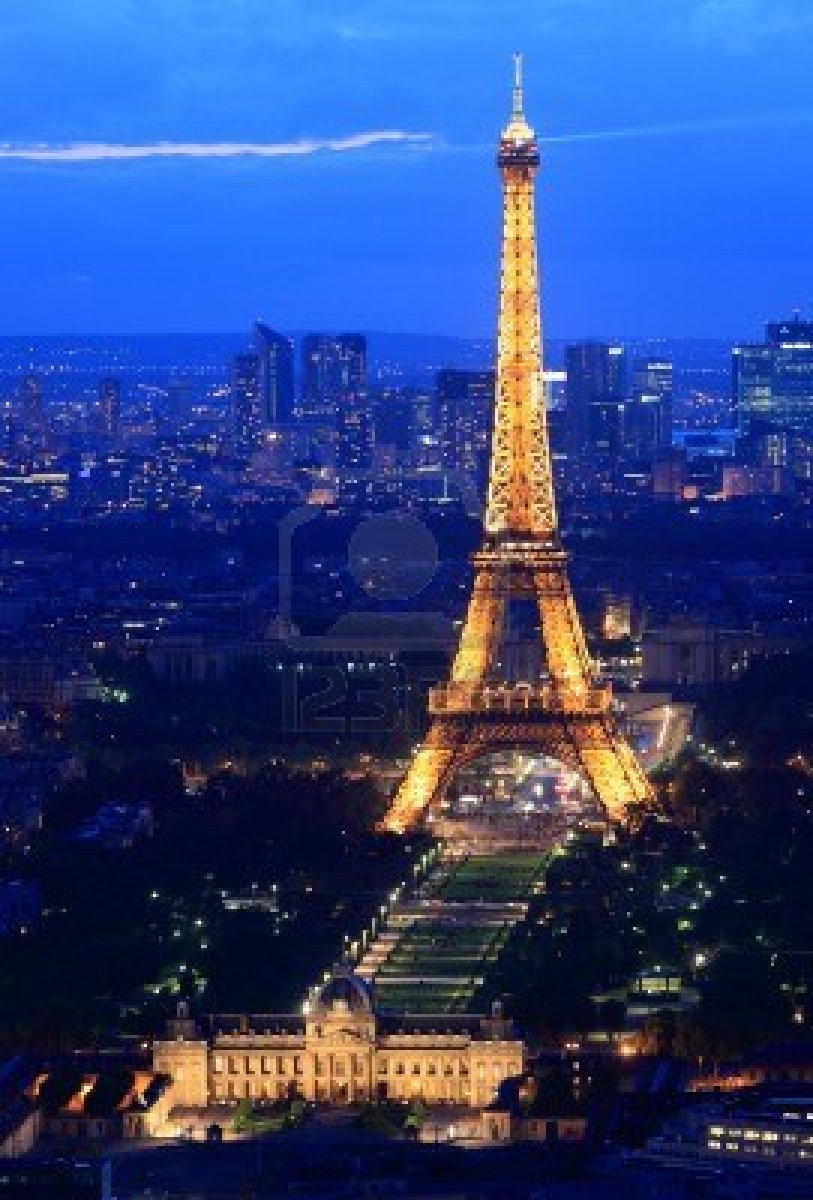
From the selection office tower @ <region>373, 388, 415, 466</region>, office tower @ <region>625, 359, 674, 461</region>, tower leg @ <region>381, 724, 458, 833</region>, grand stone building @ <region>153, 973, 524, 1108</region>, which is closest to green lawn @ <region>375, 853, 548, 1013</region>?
tower leg @ <region>381, 724, 458, 833</region>

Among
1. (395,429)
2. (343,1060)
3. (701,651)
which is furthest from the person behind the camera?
(395,429)

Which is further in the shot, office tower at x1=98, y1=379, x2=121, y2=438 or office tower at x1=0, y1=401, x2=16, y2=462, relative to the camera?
office tower at x1=98, y1=379, x2=121, y2=438

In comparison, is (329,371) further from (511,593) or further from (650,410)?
(511,593)

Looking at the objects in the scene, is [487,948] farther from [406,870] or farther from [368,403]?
[368,403]

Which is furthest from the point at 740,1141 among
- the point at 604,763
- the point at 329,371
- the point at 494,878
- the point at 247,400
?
the point at 247,400

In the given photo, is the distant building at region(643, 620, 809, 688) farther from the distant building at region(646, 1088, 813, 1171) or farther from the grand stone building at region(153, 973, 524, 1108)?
the distant building at region(646, 1088, 813, 1171)

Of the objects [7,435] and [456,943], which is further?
[7,435]
